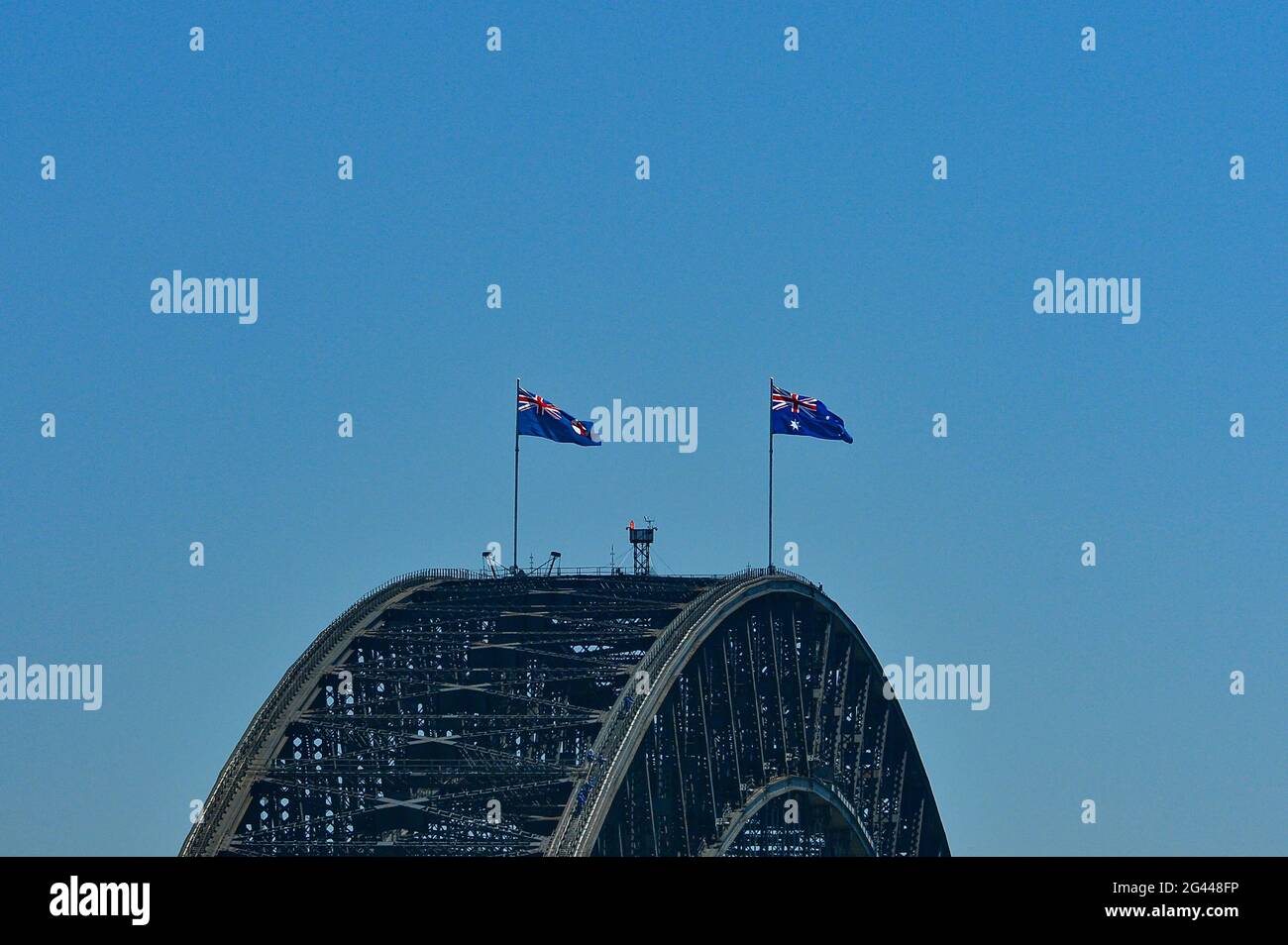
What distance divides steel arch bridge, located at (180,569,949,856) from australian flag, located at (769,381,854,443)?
6527mm

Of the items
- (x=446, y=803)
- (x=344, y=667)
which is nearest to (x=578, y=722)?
(x=446, y=803)

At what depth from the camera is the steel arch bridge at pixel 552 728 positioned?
307 ft

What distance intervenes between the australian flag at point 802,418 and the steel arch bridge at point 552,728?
6527 millimetres

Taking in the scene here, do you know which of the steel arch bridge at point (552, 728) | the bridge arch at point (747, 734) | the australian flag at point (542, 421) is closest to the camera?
the steel arch bridge at point (552, 728)

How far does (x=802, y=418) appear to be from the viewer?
365 ft

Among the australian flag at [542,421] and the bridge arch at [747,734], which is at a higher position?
the australian flag at [542,421]

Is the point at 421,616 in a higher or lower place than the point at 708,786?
higher

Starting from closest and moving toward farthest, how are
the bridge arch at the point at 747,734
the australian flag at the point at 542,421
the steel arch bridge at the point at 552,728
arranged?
the steel arch bridge at the point at 552,728, the bridge arch at the point at 747,734, the australian flag at the point at 542,421
